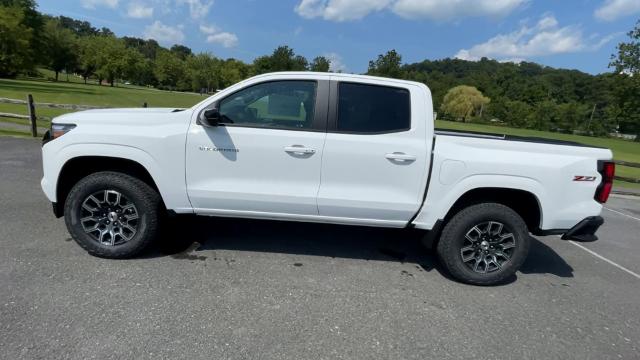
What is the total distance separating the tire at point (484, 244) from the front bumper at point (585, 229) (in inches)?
16.8

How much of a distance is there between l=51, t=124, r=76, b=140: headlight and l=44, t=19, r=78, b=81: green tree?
8765cm

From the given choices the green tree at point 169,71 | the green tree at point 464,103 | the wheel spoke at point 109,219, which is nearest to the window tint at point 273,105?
the wheel spoke at point 109,219

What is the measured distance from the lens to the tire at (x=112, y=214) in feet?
11.6

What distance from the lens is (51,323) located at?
262 centimetres

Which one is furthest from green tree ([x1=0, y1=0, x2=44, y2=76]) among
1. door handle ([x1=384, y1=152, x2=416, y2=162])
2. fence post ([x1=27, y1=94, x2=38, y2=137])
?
door handle ([x1=384, y1=152, x2=416, y2=162])

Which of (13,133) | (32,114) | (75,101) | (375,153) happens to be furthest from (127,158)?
(75,101)

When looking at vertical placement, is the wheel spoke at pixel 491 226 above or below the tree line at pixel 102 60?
below

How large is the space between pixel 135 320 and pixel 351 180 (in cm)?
211

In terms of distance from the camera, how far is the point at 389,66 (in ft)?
126

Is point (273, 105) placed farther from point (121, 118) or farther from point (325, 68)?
point (325, 68)

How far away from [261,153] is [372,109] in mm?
1144

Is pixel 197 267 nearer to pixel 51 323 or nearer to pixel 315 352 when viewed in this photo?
pixel 51 323

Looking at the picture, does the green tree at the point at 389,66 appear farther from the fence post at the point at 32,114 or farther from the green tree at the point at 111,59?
the green tree at the point at 111,59

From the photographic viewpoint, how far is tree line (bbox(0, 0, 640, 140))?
48.5m
